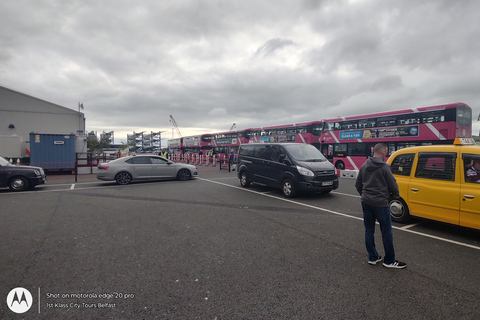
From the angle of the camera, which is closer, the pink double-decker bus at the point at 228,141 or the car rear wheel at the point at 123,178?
the car rear wheel at the point at 123,178

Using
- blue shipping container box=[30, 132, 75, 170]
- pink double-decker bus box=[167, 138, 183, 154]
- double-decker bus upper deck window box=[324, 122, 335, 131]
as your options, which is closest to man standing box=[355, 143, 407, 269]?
double-decker bus upper deck window box=[324, 122, 335, 131]

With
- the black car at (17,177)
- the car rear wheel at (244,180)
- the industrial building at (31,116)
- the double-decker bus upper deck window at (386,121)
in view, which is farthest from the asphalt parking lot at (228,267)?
the industrial building at (31,116)

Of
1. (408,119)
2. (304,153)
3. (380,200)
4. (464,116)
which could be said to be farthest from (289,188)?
(464,116)

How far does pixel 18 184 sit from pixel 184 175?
703 cm

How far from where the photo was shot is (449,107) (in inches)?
523

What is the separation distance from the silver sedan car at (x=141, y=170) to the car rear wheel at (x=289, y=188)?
21.9ft

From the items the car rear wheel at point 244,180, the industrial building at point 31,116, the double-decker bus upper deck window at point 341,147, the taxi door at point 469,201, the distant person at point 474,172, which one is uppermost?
the industrial building at point 31,116

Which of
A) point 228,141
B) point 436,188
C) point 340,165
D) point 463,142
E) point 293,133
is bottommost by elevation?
point 340,165

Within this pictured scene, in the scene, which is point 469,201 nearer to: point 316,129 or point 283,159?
point 283,159

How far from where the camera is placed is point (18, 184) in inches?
417

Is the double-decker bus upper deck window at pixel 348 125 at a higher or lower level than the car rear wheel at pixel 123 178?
higher

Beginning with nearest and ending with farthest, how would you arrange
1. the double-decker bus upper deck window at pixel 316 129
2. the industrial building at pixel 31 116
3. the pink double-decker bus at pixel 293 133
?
the double-decker bus upper deck window at pixel 316 129 < the pink double-decker bus at pixel 293 133 < the industrial building at pixel 31 116

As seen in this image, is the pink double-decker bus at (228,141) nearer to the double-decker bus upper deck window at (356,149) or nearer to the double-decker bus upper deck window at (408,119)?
the double-decker bus upper deck window at (356,149)

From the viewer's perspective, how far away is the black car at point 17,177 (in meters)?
10.4
